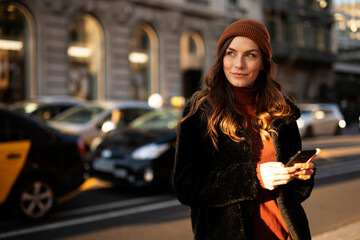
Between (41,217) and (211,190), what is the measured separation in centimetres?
440

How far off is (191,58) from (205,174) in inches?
918

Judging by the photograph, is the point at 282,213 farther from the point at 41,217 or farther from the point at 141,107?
the point at 141,107

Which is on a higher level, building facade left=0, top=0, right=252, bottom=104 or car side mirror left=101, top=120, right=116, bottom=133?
building facade left=0, top=0, right=252, bottom=104

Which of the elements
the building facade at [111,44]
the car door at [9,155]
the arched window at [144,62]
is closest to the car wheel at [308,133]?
the building facade at [111,44]

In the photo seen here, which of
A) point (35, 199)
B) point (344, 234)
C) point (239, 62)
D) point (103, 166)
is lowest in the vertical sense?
point (344, 234)

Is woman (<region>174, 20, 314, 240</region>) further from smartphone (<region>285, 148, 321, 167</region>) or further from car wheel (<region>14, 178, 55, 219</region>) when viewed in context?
car wheel (<region>14, 178, 55, 219</region>)

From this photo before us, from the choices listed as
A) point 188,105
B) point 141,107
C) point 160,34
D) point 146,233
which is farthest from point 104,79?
point 188,105

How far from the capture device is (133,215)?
231 inches

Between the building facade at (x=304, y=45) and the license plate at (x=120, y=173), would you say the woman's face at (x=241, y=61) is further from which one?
the building facade at (x=304, y=45)

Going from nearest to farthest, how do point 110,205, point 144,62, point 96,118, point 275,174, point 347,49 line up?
point 275,174 < point 110,205 < point 96,118 < point 144,62 < point 347,49

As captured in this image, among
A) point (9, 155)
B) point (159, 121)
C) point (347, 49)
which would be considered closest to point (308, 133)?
point (159, 121)

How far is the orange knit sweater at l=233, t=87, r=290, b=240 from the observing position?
1.82 m

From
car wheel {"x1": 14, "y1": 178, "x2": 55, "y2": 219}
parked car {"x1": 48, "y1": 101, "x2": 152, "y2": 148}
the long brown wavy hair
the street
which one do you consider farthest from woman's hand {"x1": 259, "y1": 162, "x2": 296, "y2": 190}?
parked car {"x1": 48, "y1": 101, "x2": 152, "y2": 148}

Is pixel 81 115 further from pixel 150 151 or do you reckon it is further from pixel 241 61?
pixel 241 61
